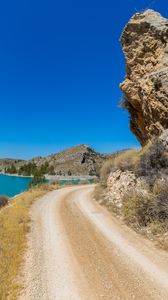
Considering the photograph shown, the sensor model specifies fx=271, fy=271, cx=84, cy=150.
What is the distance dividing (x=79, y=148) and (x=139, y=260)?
129 m

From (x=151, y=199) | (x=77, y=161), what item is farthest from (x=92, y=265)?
(x=77, y=161)

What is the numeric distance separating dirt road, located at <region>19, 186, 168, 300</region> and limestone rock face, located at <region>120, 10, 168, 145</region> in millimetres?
9652

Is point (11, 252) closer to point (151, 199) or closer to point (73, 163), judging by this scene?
point (151, 199)

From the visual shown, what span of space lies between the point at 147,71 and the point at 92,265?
18084 mm

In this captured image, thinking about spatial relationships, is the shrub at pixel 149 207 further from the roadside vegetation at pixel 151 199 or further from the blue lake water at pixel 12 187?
the blue lake water at pixel 12 187

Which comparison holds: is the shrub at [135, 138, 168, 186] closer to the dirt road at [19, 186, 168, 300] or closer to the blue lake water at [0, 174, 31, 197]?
the dirt road at [19, 186, 168, 300]

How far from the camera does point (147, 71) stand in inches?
884

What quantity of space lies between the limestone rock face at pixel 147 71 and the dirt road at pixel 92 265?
9652mm

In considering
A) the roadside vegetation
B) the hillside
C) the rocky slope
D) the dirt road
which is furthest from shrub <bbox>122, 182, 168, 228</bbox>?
the rocky slope

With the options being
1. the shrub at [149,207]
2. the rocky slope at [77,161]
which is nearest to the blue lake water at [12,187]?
the shrub at [149,207]

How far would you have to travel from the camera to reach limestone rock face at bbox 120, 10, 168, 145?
19.3m

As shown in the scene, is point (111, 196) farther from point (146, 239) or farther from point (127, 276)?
point (127, 276)

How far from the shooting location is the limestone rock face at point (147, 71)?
19.3 metres

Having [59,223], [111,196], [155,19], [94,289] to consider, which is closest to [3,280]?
[94,289]
